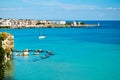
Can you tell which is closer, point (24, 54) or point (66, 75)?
point (66, 75)

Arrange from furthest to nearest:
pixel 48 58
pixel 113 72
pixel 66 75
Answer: pixel 48 58 → pixel 113 72 → pixel 66 75

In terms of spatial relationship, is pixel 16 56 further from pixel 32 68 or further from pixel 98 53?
pixel 98 53

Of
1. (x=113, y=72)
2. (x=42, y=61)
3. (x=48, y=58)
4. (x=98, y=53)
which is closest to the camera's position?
(x=113, y=72)

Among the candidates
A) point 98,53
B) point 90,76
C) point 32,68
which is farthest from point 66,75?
point 98,53

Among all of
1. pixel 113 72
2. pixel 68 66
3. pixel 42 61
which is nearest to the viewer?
pixel 113 72

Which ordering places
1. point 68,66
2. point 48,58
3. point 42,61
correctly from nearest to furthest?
point 68,66, point 42,61, point 48,58

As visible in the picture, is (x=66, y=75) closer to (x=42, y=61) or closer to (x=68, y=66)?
(x=68, y=66)

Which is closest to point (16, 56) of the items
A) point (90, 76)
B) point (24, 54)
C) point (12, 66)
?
point (24, 54)

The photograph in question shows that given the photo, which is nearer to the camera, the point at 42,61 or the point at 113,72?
the point at 113,72

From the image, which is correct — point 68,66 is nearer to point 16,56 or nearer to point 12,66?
point 12,66
